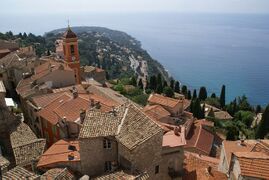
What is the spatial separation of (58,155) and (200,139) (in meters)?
23.1

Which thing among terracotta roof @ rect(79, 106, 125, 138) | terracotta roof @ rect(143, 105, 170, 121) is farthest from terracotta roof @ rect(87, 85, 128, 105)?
terracotta roof @ rect(79, 106, 125, 138)

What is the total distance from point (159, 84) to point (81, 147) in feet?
185

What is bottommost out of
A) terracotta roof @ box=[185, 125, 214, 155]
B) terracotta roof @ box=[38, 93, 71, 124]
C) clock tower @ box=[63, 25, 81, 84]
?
terracotta roof @ box=[185, 125, 214, 155]

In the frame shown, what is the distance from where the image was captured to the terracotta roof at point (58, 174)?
1766 cm

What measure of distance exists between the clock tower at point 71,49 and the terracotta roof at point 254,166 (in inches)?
1179

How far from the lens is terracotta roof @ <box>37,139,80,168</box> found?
64.8 ft

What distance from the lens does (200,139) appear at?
3909 cm

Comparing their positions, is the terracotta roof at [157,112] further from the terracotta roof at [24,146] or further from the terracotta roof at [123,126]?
the terracotta roof at [123,126]

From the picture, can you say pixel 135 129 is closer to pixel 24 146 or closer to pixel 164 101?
pixel 24 146

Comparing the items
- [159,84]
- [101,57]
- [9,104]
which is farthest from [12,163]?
[101,57]

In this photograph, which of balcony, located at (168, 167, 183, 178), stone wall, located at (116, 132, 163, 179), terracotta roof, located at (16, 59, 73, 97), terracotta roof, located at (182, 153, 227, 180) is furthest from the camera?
terracotta roof, located at (16, 59, 73, 97)

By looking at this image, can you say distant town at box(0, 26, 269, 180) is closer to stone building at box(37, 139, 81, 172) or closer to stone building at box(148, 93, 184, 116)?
stone building at box(37, 139, 81, 172)

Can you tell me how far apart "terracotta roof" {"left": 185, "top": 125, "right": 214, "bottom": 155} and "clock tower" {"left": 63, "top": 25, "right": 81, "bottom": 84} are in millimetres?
18008

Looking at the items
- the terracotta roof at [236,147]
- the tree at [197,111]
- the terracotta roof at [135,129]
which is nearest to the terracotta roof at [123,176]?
the terracotta roof at [135,129]
